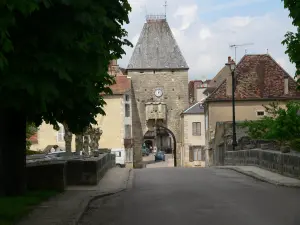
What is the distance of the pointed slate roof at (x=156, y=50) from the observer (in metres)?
86.2

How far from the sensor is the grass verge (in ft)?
39.2

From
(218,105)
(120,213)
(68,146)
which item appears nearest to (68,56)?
(120,213)

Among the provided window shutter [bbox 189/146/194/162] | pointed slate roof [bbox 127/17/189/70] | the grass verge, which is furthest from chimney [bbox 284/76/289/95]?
the grass verge

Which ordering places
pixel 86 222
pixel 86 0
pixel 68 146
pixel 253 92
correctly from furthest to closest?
pixel 253 92 < pixel 68 146 < pixel 86 222 < pixel 86 0

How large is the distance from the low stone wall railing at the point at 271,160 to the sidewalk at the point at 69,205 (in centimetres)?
590

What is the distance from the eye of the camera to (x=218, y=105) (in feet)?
194

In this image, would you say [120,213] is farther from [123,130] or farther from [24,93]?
[123,130]

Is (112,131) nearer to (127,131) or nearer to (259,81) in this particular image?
(127,131)

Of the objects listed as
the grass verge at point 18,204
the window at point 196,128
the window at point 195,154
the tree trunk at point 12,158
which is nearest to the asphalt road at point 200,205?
the grass verge at point 18,204

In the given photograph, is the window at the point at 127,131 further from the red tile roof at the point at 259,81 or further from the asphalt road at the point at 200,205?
the asphalt road at the point at 200,205

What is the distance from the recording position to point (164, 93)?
85438 millimetres

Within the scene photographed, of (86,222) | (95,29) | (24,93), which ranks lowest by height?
(86,222)

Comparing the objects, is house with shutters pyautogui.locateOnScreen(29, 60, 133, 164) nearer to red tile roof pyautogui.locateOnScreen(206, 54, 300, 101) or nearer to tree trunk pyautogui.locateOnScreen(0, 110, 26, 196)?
red tile roof pyautogui.locateOnScreen(206, 54, 300, 101)

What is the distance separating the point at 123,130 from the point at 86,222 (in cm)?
6026
